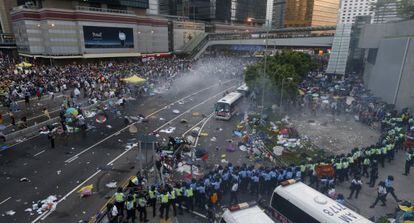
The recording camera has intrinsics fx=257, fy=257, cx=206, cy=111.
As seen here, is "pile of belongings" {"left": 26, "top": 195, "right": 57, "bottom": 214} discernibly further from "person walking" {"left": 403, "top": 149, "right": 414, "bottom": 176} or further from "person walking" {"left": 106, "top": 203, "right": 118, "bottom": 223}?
"person walking" {"left": 403, "top": 149, "right": 414, "bottom": 176}

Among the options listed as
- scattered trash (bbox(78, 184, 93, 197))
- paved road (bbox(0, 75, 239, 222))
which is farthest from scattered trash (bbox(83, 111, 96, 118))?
scattered trash (bbox(78, 184, 93, 197))

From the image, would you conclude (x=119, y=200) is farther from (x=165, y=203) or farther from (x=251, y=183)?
(x=251, y=183)

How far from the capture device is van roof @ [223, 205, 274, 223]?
8258 mm

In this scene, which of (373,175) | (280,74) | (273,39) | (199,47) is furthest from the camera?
(199,47)

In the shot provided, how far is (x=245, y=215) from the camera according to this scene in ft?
27.9

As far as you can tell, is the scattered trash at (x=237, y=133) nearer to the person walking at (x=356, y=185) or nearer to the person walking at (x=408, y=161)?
the person walking at (x=356, y=185)

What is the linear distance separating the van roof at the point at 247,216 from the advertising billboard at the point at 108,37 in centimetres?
5276

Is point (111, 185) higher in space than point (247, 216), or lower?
lower

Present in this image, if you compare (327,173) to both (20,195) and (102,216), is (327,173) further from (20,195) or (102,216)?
(20,195)

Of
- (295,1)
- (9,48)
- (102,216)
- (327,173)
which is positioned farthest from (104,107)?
(295,1)

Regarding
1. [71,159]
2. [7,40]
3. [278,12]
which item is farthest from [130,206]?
[278,12]

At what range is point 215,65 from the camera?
195 feet

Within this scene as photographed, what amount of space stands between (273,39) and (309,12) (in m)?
105

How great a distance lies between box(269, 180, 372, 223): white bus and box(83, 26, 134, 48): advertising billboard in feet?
172
